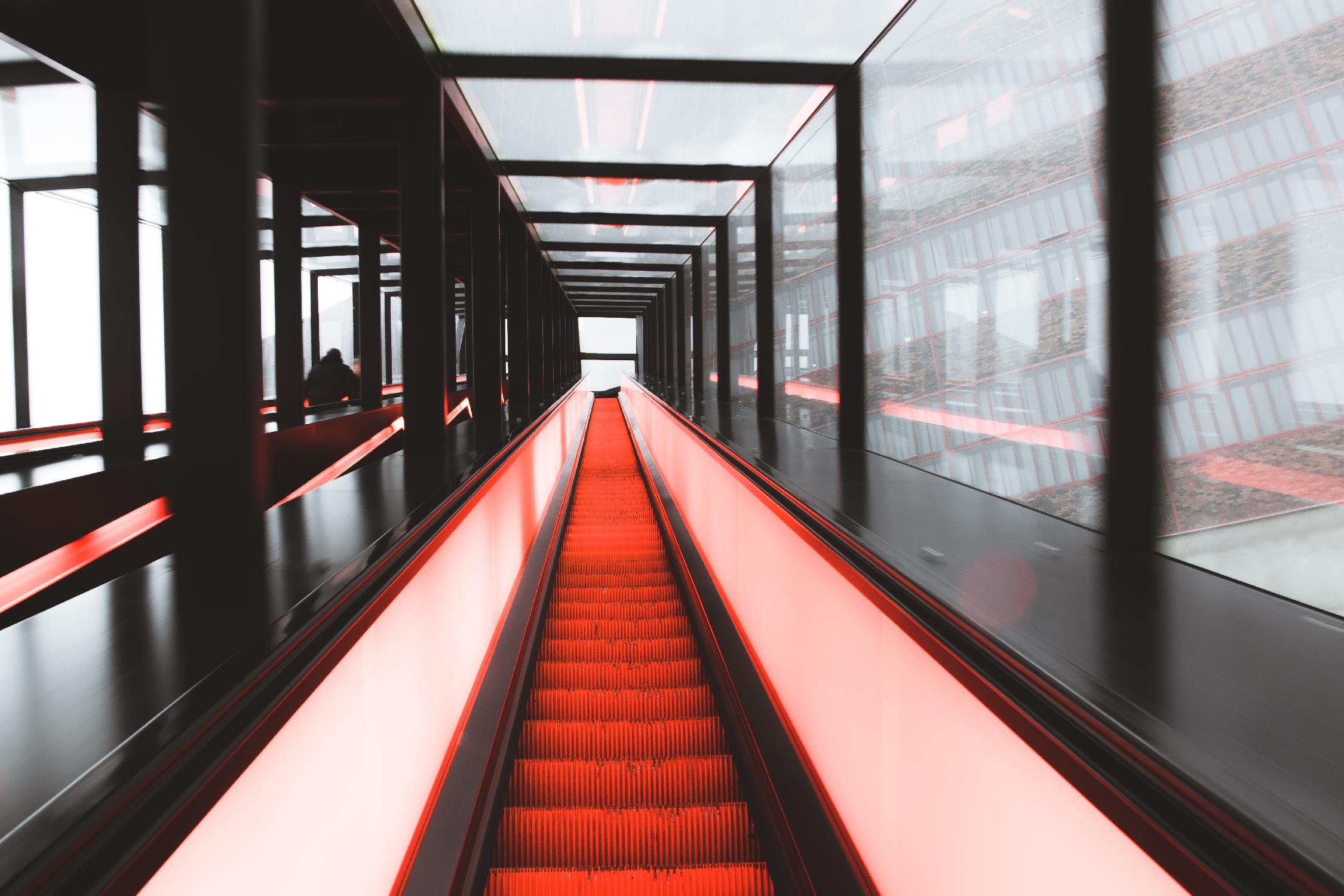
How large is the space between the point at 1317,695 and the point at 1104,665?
1.17 feet

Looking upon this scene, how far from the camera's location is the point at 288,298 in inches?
Answer: 326

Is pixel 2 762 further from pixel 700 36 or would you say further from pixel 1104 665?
pixel 700 36

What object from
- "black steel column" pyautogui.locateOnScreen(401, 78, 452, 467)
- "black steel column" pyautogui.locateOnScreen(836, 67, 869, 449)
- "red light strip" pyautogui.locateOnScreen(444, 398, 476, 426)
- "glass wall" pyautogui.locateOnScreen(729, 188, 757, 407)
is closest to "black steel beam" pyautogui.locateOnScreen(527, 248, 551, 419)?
"red light strip" pyautogui.locateOnScreen(444, 398, 476, 426)

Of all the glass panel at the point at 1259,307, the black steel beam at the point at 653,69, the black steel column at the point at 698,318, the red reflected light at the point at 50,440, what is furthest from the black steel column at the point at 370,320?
the glass panel at the point at 1259,307

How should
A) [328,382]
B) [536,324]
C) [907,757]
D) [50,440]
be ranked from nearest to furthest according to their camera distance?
1. [907,757]
2. [50,440]
3. [328,382]
4. [536,324]

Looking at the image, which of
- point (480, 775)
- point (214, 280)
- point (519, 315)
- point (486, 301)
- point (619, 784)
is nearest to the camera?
point (214, 280)

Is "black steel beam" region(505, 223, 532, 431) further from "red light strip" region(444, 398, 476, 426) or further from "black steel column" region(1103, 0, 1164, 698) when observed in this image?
"black steel column" region(1103, 0, 1164, 698)

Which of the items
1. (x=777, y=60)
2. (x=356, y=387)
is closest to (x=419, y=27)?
(x=777, y=60)

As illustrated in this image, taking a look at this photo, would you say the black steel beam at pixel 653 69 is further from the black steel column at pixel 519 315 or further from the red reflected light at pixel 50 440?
the black steel column at pixel 519 315

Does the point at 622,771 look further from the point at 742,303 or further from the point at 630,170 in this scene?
the point at 742,303

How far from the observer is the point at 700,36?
15.3ft

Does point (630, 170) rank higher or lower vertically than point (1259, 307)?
higher

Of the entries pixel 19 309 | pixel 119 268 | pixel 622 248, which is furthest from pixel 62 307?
pixel 622 248

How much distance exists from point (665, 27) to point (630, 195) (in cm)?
434
